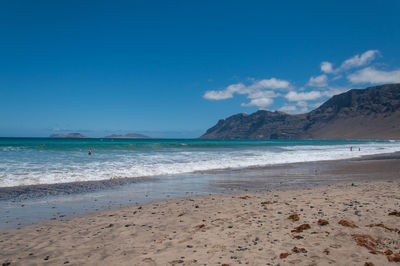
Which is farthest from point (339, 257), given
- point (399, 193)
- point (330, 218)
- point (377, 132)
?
point (377, 132)

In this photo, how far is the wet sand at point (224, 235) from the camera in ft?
14.3

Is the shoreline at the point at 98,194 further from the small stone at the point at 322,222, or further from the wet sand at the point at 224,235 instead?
the small stone at the point at 322,222

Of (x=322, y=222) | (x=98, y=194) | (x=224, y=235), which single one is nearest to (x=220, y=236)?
(x=224, y=235)

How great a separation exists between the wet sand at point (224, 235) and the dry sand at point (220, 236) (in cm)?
2

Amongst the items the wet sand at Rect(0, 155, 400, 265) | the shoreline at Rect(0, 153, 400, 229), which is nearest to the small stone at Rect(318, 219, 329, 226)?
the wet sand at Rect(0, 155, 400, 265)

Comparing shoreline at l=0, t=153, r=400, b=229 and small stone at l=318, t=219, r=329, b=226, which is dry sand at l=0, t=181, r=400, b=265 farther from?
shoreline at l=0, t=153, r=400, b=229

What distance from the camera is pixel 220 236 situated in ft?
17.3

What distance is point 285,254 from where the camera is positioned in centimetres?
430

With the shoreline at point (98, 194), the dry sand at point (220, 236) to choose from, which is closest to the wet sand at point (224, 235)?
the dry sand at point (220, 236)

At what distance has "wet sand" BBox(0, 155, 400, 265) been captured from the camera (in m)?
4.36

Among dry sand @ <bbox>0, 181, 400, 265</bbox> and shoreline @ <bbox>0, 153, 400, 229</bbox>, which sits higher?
dry sand @ <bbox>0, 181, 400, 265</bbox>

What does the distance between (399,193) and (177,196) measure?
292 inches

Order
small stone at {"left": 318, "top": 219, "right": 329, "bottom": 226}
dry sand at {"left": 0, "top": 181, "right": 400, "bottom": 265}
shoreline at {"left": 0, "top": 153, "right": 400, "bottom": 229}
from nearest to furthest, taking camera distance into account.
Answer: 1. dry sand at {"left": 0, "top": 181, "right": 400, "bottom": 265}
2. small stone at {"left": 318, "top": 219, "right": 329, "bottom": 226}
3. shoreline at {"left": 0, "top": 153, "right": 400, "bottom": 229}

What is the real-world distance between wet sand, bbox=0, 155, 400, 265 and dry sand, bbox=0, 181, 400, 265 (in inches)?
0.6
